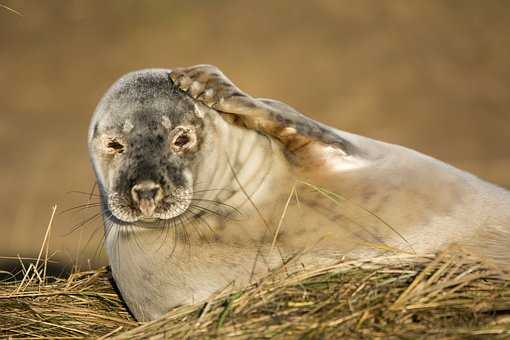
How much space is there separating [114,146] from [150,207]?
0.41m

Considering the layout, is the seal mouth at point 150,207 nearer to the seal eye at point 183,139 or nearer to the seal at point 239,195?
the seal at point 239,195

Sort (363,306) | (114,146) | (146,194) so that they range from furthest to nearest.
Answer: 1. (114,146)
2. (146,194)
3. (363,306)

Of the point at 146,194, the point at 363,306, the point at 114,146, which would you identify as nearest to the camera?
the point at 363,306

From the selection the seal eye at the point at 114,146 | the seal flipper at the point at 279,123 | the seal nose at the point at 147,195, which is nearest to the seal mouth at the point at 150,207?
the seal nose at the point at 147,195

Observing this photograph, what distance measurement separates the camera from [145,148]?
430 cm

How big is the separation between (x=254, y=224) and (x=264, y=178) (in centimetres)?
26

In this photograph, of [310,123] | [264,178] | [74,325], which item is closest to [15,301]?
[74,325]

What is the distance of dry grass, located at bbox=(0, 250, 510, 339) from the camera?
3.28 meters

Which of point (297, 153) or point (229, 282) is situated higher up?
point (297, 153)

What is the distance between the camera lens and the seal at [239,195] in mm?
4215

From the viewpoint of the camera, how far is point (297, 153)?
14.7 feet

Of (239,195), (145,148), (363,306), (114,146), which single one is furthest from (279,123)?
(363,306)

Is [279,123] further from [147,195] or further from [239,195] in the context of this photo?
[147,195]

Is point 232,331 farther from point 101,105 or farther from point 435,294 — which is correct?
point 101,105
